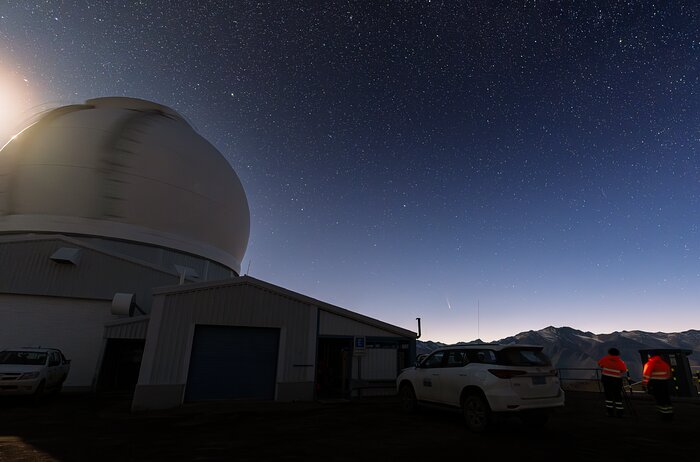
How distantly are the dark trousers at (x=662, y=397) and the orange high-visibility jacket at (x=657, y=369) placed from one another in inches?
5.4

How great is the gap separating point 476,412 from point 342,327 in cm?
Answer: 780

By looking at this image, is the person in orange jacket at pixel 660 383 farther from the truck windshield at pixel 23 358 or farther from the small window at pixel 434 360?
the truck windshield at pixel 23 358

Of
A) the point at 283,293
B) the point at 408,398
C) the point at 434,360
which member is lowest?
the point at 408,398

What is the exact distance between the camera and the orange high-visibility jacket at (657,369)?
9.24 meters

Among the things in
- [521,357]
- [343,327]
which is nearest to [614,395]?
[521,357]

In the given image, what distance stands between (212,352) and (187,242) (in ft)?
34.3

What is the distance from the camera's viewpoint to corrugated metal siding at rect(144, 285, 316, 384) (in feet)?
36.9

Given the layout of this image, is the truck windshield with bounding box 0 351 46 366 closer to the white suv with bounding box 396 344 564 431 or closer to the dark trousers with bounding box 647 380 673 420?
the white suv with bounding box 396 344 564 431

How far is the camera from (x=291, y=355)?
1313 cm

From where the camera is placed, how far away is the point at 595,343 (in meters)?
118

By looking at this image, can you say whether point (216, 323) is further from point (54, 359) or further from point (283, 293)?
point (54, 359)

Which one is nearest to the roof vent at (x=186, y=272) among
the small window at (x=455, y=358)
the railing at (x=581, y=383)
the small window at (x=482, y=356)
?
the small window at (x=455, y=358)

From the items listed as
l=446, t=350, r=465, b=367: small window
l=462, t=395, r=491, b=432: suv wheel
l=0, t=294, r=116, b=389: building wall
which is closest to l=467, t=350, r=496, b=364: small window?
l=446, t=350, r=465, b=367: small window

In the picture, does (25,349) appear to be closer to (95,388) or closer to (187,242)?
(95,388)
